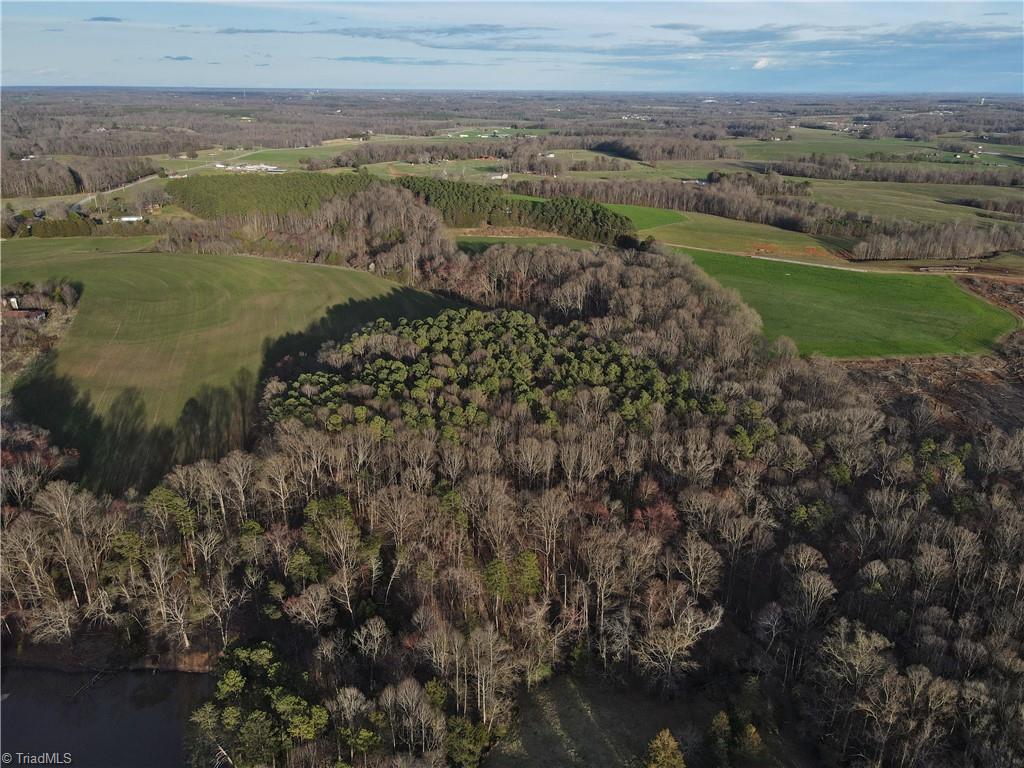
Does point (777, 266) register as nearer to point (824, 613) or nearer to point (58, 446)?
point (824, 613)

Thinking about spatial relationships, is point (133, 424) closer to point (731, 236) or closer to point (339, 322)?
point (339, 322)

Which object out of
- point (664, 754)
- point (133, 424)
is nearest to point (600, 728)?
point (664, 754)

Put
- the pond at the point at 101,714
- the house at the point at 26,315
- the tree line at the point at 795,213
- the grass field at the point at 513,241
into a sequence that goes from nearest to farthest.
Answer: the pond at the point at 101,714 < the house at the point at 26,315 < the tree line at the point at 795,213 < the grass field at the point at 513,241

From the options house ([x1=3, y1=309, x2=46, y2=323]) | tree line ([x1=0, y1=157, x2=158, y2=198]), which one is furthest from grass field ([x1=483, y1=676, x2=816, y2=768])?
tree line ([x1=0, y1=157, x2=158, y2=198])

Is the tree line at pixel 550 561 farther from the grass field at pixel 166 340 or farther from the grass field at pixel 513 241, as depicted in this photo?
the grass field at pixel 513 241

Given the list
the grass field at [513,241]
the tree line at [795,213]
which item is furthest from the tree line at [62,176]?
the tree line at [795,213]

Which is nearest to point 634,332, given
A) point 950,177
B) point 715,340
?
point 715,340
